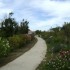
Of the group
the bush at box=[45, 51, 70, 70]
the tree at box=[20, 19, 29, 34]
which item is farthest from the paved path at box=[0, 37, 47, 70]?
the tree at box=[20, 19, 29, 34]

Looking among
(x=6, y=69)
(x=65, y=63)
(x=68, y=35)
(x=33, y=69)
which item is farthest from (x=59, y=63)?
(x=68, y=35)

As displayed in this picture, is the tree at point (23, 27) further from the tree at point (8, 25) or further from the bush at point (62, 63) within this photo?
the bush at point (62, 63)

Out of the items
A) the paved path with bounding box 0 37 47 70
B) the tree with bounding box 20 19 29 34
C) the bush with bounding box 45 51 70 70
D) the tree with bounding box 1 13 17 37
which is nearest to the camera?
the bush with bounding box 45 51 70 70

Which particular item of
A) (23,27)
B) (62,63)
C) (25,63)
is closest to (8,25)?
(23,27)

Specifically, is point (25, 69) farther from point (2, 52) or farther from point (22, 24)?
point (22, 24)

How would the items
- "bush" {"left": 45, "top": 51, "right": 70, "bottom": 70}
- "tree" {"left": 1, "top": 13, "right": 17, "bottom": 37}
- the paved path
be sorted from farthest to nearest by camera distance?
1. "tree" {"left": 1, "top": 13, "right": 17, "bottom": 37}
2. the paved path
3. "bush" {"left": 45, "top": 51, "right": 70, "bottom": 70}

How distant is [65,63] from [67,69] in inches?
18.2

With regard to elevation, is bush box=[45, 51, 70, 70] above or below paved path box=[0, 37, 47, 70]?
above

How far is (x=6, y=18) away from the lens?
4153 centimetres

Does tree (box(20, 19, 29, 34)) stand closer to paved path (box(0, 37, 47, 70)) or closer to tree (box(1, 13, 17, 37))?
tree (box(1, 13, 17, 37))

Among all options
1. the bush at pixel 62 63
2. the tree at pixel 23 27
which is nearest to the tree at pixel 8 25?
the tree at pixel 23 27

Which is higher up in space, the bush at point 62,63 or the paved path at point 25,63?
the bush at point 62,63

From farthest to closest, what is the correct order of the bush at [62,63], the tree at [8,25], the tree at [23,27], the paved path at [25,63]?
the tree at [23,27]
the tree at [8,25]
the paved path at [25,63]
the bush at [62,63]

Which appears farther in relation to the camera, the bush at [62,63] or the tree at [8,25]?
the tree at [8,25]
